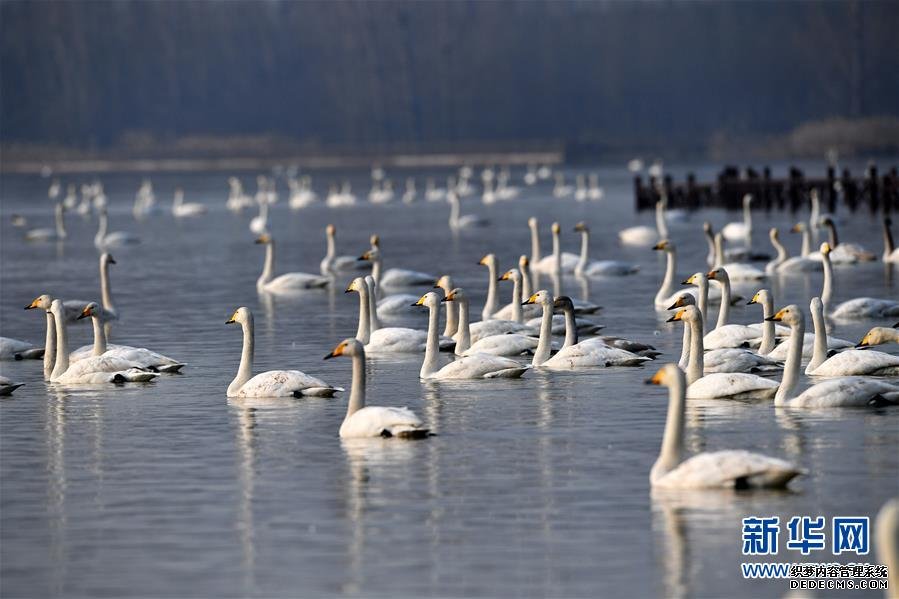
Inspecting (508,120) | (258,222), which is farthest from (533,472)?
(508,120)

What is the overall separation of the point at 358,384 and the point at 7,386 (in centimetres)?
494

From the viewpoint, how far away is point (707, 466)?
12.4m

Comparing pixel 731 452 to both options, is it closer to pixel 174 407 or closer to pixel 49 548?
pixel 49 548

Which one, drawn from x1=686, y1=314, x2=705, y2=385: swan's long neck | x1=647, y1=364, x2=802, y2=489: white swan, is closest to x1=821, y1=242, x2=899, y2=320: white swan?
x1=686, y1=314, x2=705, y2=385: swan's long neck

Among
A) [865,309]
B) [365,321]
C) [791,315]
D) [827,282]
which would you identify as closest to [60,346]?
[365,321]

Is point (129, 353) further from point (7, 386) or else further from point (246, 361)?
point (246, 361)

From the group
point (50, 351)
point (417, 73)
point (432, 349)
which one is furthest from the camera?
point (417, 73)

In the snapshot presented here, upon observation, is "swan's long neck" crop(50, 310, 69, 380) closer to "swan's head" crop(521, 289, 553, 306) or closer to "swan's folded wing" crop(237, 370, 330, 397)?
"swan's folded wing" crop(237, 370, 330, 397)

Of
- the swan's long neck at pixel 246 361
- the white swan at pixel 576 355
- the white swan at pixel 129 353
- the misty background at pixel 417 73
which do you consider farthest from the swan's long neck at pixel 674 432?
the misty background at pixel 417 73

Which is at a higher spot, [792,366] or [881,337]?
[792,366]

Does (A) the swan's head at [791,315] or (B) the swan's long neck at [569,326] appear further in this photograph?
(B) the swan's long neck at [569,326]

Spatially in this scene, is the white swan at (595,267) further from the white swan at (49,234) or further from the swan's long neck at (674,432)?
the white swan at (49,234)

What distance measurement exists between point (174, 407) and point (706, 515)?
270 inches

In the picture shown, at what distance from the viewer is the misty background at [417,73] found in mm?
144125
